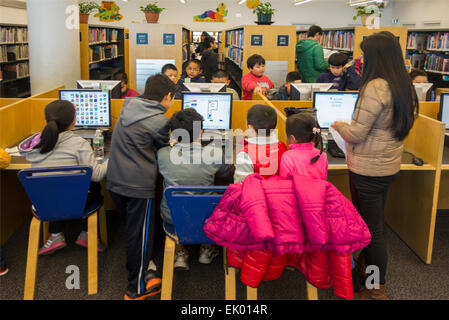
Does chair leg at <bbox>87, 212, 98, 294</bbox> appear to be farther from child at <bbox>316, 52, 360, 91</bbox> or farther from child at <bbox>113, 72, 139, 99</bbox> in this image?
child at <bbox>316, 52, 360, 91</bbox>

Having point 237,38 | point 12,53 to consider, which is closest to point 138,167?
point 237,38

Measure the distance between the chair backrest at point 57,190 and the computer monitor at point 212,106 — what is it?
1264 mm

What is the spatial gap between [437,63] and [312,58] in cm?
352

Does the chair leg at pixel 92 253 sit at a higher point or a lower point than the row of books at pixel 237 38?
lower

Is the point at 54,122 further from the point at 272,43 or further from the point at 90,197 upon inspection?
the point at 272,43

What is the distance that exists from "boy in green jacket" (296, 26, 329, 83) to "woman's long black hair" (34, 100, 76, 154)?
3745 millimetres

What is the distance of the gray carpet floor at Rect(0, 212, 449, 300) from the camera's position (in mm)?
2418

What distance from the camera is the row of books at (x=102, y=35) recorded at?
8.34 metres

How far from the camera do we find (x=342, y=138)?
223cm

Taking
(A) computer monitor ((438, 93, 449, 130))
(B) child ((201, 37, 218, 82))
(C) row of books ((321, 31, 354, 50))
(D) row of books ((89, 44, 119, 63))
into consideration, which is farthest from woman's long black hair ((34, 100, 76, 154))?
(D) row of books ((89, 44, 119, 63))

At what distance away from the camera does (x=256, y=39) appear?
19.2 feet

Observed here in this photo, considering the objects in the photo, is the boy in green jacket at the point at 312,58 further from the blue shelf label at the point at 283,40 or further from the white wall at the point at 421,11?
the white wall at the point at 421,11

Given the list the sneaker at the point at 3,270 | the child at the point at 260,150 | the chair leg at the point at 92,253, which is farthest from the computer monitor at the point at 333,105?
the sneaker at the point at 3,270
